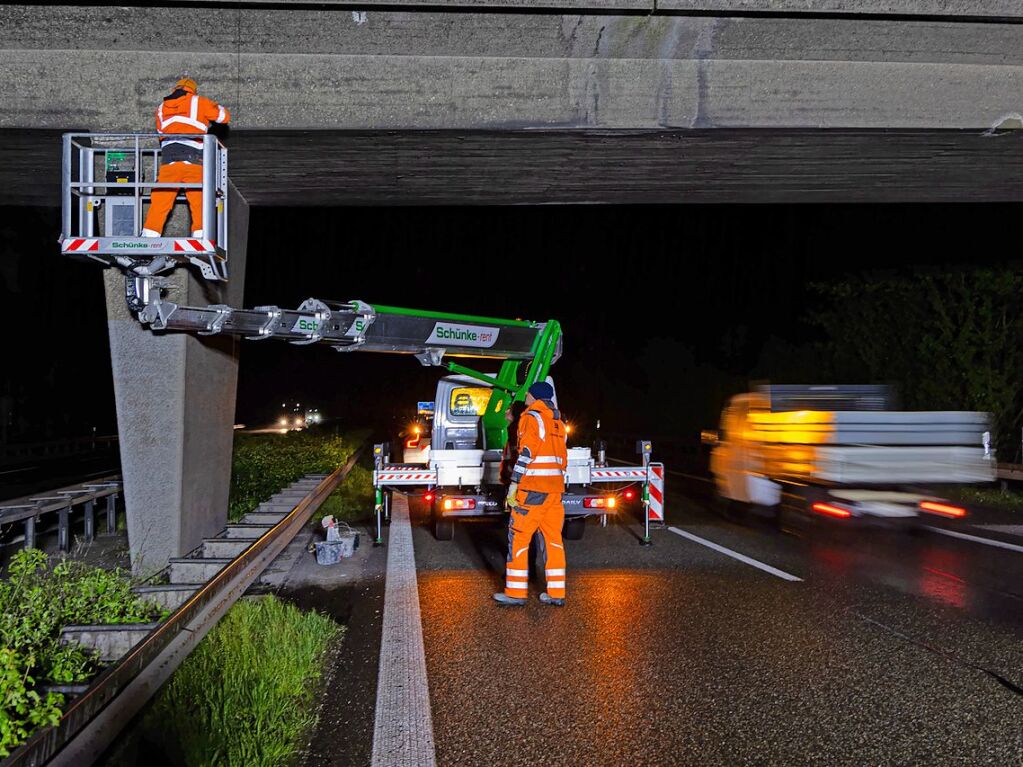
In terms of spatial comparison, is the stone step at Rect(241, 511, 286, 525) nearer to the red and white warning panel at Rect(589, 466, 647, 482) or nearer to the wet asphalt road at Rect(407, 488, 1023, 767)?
the wet asphalt road at Rect(407, 488, 1023, 767)

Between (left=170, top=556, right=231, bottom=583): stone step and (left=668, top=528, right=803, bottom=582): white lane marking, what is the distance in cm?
537

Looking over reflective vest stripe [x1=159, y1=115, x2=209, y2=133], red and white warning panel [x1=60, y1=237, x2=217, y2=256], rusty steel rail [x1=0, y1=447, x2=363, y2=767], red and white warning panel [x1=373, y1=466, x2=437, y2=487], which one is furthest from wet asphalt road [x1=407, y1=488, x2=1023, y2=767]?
reflective vest stripe [x1=159, y1=115, x2=209, y2=133]

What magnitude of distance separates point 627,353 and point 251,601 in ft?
162

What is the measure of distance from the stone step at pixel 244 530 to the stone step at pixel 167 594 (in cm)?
240

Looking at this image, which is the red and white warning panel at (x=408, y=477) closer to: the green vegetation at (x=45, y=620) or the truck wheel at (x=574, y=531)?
the truck wheel at (x=574, y=531)

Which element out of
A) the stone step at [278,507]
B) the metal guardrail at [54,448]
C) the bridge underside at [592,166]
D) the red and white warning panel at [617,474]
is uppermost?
the bridge underside at [592,166]

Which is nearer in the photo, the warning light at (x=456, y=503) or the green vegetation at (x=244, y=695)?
the green vegetation at (x=244, y=695)

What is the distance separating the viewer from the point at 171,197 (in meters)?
7.17

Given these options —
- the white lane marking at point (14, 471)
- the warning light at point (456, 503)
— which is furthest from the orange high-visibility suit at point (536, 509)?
the white lane marking at point (14, 471)

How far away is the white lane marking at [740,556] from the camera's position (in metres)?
8.48

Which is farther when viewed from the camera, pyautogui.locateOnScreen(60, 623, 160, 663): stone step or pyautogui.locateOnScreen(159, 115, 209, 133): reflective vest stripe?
pyautogui.locateOnScreen(159, 115, 209, 133): reflective vest stripe

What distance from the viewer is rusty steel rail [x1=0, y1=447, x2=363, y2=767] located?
3.12m

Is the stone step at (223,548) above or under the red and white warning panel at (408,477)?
under

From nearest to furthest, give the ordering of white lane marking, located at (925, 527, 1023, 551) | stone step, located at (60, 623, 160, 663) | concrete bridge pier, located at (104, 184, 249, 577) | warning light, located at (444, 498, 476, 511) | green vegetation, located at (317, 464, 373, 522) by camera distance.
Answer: stone step, located at (60, 623, 160, 663), concrete bridge pier, located at (104, 184, 249, 577), warning light, located at (444, 498, 476, 511), white lane marking, located at (925, 527, 1023, 551), green vegetation, located at (317, 464, 373, 522)
